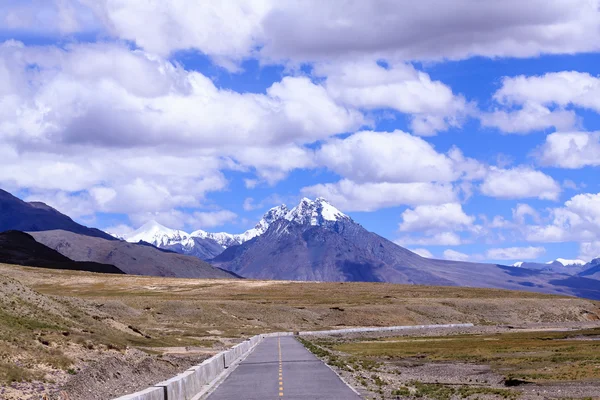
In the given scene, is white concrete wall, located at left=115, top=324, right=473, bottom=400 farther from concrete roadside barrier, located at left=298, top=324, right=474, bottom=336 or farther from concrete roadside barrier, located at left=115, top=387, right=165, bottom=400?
concrete roadside barrier, located at left=298, top=324, right=474, bottom=336

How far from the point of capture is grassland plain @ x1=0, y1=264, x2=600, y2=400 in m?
41.2

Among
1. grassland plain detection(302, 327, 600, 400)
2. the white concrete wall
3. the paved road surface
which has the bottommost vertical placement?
grassland plain detection(302, 327, 600, 400)

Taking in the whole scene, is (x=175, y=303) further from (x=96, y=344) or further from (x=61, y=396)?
(x=61, y=396)

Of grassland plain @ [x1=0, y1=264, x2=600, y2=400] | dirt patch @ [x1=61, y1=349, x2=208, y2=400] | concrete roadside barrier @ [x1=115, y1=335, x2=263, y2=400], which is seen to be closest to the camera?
concrete roadside barrier @ [x1=115, y1=335, x2=263, y2=400]

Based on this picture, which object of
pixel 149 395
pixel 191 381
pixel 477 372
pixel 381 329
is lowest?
pixel 477 372

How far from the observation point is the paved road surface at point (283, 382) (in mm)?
34416

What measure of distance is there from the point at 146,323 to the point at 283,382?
239 ft

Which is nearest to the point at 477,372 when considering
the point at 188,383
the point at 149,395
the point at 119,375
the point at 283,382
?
the point at 283,382

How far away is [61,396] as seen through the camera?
3534 cm

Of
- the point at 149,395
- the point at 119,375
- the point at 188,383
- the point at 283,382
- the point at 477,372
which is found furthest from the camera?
the point at 477,372

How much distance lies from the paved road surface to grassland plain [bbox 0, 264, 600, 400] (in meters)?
5.11

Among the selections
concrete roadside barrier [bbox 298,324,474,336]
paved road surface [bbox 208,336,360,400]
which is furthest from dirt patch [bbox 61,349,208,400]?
concrete roadside barrier [bbox 298,324,474,336]

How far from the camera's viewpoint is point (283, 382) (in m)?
41.0

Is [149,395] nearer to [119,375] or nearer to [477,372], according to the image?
[119,375]
